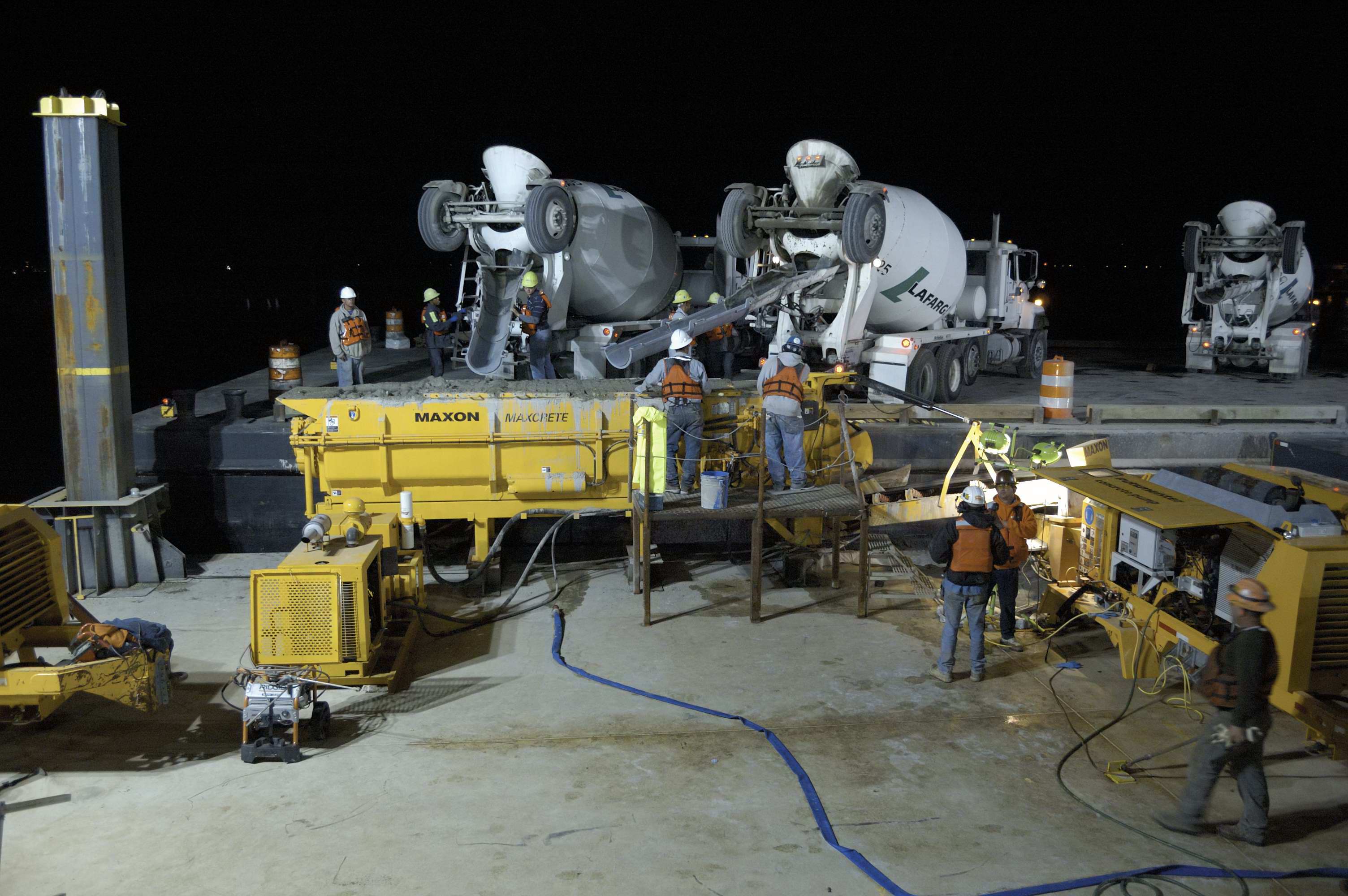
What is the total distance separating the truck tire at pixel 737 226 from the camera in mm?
14531

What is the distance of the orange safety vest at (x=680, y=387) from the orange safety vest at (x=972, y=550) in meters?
3.15

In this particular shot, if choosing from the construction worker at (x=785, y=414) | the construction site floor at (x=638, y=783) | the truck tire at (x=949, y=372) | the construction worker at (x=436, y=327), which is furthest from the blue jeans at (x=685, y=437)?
the truck tire at (x=949, y=372)

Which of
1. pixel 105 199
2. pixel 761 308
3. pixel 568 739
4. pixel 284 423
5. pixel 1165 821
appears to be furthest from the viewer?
pixel 761 308

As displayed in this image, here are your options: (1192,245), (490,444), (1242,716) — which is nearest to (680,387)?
(490,444)

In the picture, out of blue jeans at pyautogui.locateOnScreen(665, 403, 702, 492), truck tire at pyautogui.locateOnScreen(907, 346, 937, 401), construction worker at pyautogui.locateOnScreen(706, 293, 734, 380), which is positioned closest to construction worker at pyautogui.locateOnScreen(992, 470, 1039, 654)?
blue jeans at pyautogui.locateOnScreen(665, 403, 702, 492)

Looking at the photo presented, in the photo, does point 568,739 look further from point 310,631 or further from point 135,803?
point 135,803

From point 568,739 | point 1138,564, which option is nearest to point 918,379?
point 1138,564

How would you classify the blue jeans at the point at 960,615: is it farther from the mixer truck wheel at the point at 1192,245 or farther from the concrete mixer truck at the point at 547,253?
the mixer truck wheel at the point at 1192,245

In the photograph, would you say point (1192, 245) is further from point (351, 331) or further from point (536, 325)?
point (351, 331)

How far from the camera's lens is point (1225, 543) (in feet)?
25.6

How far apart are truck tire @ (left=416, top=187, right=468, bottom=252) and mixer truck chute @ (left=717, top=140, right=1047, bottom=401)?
3.78 metres

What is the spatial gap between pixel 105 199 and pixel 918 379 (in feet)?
35.0

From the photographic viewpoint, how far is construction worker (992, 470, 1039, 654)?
Result: 8555 mm

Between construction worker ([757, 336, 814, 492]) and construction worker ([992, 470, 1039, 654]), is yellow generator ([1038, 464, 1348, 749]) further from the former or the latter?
construction worker ([757, 336, 814, 492])
